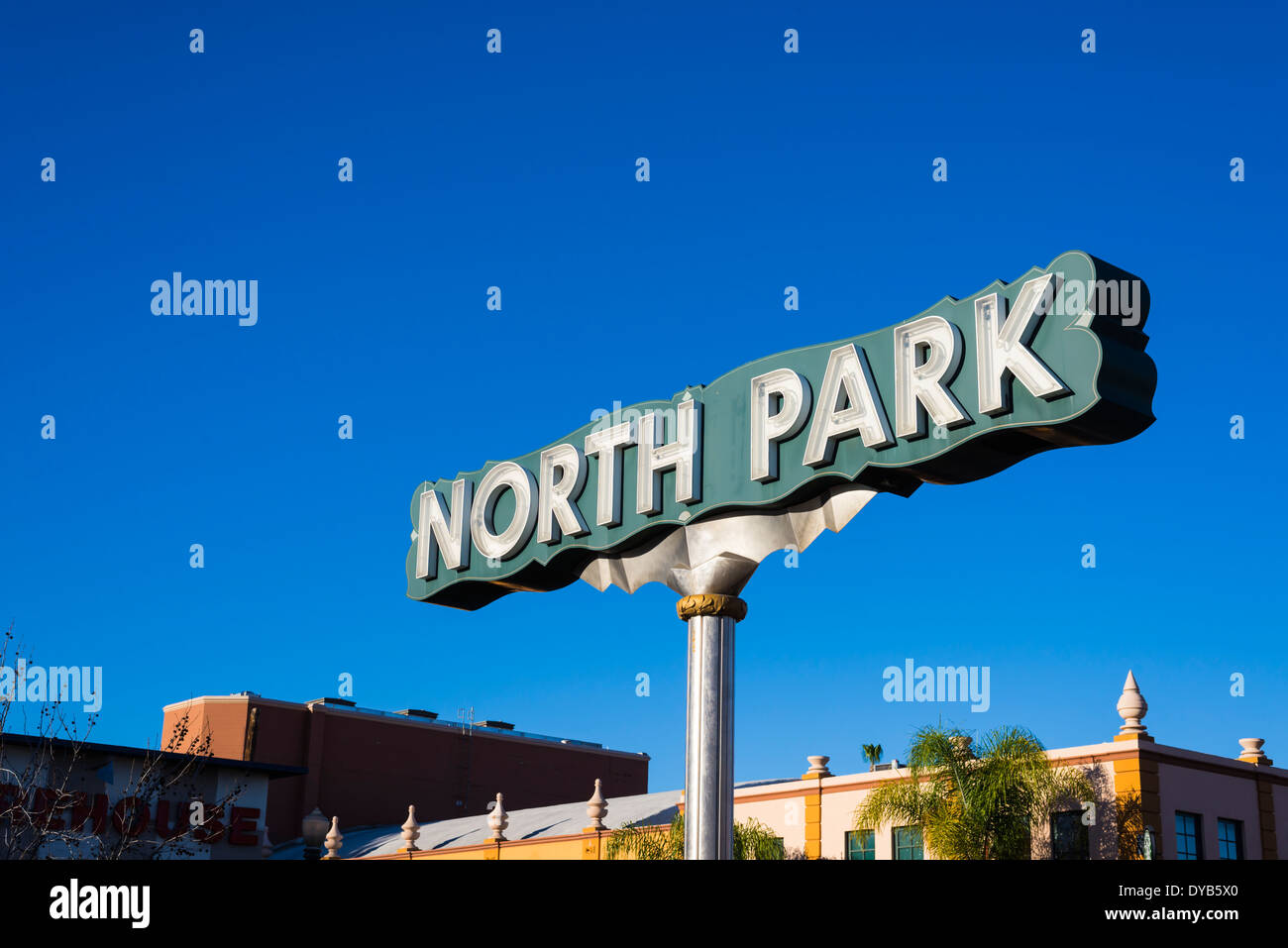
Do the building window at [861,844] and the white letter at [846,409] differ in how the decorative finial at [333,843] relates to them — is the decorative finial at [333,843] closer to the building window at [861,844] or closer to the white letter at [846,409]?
the building window at [861,844]

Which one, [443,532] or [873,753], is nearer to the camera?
[443,532]

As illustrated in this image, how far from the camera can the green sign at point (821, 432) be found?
37.0ft

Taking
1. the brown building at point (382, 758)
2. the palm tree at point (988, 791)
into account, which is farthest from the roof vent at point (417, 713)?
the palm tree at point (988, 791)

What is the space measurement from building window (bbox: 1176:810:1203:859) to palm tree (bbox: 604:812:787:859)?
31.3 ft

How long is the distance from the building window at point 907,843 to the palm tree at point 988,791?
5.82ft

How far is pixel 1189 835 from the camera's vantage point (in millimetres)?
28438

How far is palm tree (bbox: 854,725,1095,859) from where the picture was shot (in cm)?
2788

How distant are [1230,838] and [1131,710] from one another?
429 centimetres

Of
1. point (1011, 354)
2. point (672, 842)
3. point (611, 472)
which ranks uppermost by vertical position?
point (1011, 354)

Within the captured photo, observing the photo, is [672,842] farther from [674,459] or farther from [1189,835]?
[674,459]

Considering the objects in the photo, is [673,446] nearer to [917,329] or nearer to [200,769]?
[917,329]

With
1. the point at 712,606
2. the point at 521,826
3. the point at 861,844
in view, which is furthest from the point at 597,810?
the point at 712,606

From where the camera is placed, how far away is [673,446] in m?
14.4
